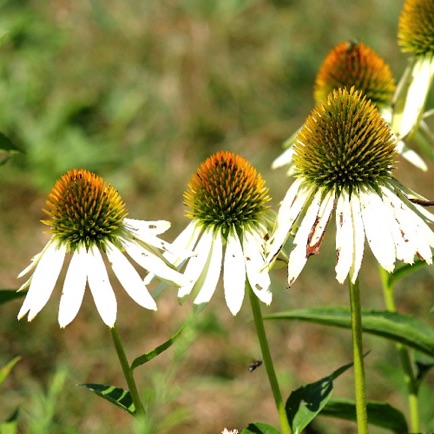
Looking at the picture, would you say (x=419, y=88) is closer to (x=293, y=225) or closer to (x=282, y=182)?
(x=293, y=225)

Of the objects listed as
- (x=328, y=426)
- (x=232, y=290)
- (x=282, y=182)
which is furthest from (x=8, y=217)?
(x=232, y=290)

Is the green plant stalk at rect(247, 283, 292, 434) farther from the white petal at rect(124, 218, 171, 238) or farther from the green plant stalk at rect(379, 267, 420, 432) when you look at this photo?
the green plant stalk at rect(379, 267, 420, 432)

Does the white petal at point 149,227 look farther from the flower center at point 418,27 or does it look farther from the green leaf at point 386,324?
the flower center at point 418,27

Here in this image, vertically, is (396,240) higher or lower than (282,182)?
lower

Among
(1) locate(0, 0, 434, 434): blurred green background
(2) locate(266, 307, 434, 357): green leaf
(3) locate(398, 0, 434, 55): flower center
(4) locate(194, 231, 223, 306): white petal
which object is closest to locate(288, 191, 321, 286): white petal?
(4) locate(194, 231, 223, 306): white petal

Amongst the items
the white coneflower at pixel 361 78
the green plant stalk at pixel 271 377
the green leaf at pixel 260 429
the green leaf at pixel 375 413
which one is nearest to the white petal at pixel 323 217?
the green plant stalk at pixel 271 377

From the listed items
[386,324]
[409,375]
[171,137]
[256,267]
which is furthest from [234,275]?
[171,137]
